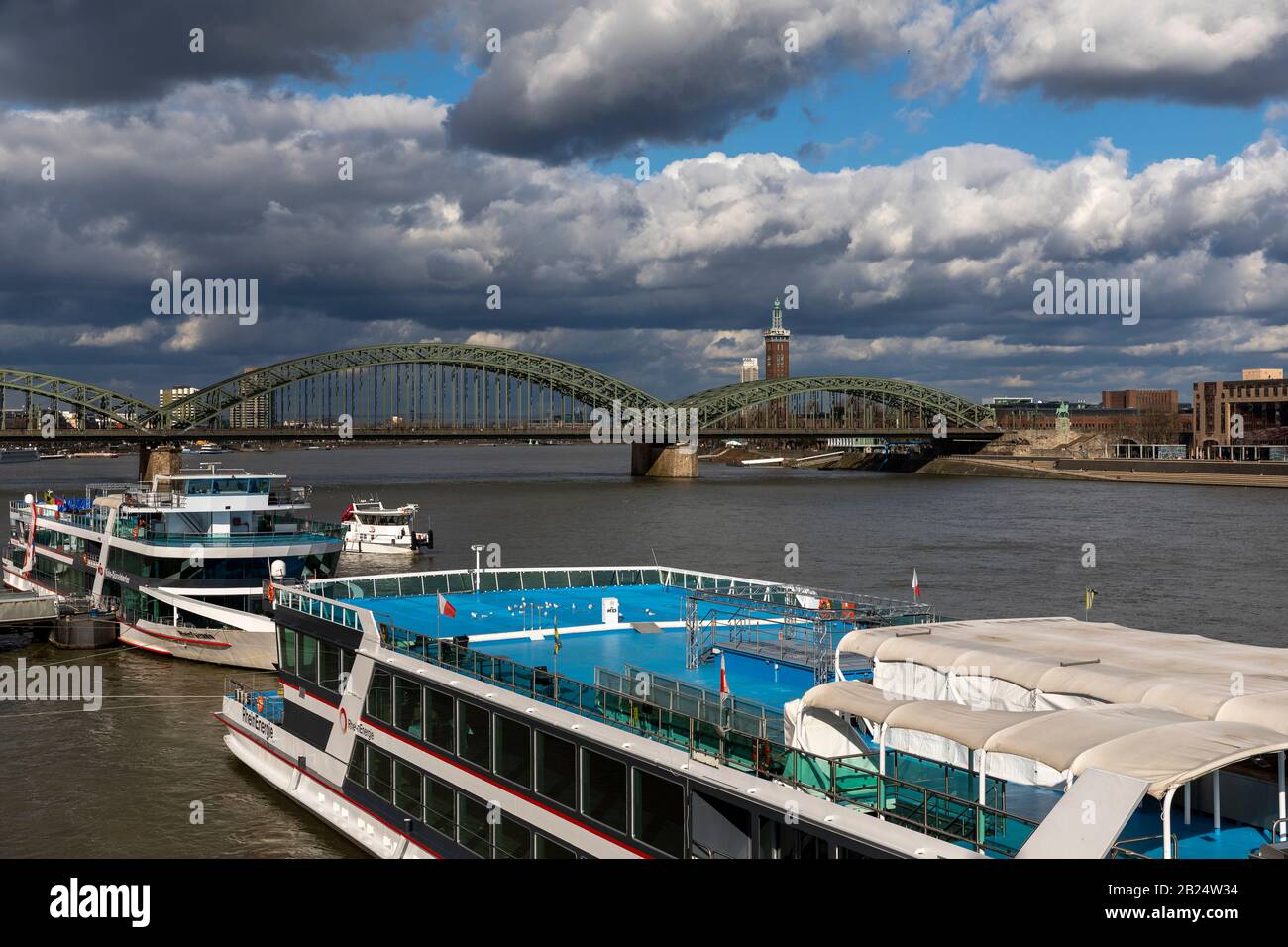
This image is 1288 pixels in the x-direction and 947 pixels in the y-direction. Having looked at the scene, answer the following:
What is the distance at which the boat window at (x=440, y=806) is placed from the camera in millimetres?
14852

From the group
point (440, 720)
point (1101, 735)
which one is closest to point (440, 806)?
point (440, 720)

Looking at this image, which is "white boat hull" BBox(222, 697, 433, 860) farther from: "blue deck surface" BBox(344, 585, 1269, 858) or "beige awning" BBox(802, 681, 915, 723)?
"beige awning" BBox(802, 681, 915, 723)

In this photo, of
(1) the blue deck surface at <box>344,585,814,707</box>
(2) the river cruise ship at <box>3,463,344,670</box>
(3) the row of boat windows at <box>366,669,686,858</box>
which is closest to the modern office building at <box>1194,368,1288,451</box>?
(2) the river cruise ship at <box>3,463,344,670</box>

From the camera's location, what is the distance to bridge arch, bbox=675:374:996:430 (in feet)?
517

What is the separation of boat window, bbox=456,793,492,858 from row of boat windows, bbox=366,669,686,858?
52 centimetres

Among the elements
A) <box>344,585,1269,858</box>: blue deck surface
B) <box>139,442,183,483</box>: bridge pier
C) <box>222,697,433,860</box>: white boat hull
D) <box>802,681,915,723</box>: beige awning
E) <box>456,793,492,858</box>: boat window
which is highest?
<box>139,442,183,483</box>: bridge pier

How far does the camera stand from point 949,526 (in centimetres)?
6600

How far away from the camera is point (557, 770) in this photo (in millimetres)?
12953

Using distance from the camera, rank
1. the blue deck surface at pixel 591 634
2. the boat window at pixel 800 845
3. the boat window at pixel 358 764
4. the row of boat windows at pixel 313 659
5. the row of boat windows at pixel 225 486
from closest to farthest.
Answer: the boat window at pixel 800 845, the blue deck surface at pixel 591 634, the boat window at pixel 358 764, the row of boat windows at pixel 313 659, the row of boat windows at pixel 225 486

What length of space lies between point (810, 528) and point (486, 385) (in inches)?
3545

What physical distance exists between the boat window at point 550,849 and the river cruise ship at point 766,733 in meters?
0.04

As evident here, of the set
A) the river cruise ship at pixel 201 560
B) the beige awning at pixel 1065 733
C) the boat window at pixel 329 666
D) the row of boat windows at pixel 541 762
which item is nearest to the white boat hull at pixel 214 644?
the river cruise ship at pixel 201 560

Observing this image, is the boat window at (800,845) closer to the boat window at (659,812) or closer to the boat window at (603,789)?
the boat window at (659,812)
